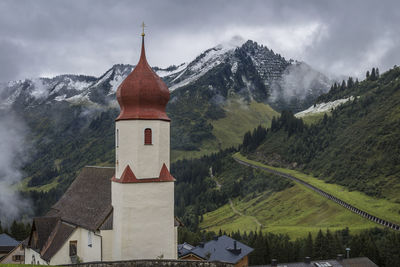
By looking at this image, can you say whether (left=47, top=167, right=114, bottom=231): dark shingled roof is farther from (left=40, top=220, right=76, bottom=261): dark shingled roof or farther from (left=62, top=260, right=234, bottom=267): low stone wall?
(left=62, top=260, right=234, bottom=267): low stone wall

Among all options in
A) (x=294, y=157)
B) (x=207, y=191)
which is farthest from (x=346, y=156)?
(x=207, y=191)

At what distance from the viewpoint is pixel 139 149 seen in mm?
39844

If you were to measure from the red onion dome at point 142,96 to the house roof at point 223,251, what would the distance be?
25967 millimetres

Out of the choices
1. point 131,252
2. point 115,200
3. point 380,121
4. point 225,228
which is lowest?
point 225,228

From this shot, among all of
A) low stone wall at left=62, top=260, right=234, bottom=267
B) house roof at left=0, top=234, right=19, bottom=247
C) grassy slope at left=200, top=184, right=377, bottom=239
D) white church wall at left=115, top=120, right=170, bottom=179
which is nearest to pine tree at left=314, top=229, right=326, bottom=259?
grassy slope at left=200, top=184, right=377, bottom=239

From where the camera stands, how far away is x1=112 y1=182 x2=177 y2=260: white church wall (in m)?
39.1

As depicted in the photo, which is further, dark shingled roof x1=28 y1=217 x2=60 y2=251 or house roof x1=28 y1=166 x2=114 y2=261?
dark shingled roof x1=28 y1=217 x2=60 y2=251

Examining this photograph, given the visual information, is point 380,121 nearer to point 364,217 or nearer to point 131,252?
point 364,217

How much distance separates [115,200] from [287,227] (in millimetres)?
81075

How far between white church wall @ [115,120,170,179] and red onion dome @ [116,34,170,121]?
0.59 meters

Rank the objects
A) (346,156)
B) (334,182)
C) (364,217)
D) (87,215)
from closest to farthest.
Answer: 1. (87,215)
2. (364,217)
3. (334,182)
4. (346,156)

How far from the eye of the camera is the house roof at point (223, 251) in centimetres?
6156

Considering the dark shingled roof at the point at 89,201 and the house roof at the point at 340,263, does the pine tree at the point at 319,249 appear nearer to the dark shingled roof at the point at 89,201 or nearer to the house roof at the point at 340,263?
the house roof at the point at 340,263

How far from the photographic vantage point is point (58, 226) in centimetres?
5006
